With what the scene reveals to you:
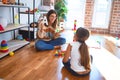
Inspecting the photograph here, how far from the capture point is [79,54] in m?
1.79

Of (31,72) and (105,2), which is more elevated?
(105,2)

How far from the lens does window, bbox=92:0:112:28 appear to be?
16.0 feet

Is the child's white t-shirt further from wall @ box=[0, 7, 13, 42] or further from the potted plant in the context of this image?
the potted plant

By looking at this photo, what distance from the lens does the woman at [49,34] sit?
9.21 ft

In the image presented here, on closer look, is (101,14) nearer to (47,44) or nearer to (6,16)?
(47,44)

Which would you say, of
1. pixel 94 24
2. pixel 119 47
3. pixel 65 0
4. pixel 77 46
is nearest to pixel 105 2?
pixel 94 24

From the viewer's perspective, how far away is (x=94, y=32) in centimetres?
505

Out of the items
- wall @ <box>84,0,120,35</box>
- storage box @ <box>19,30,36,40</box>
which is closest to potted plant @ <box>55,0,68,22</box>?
wall @ <box>84,0,120,35</box>

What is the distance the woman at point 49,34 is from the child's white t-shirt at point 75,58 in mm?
1064

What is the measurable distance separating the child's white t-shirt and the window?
11.4 ft

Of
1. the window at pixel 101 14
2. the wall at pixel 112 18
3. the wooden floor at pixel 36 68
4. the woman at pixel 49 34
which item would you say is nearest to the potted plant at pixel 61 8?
the wall at pixel 112 18

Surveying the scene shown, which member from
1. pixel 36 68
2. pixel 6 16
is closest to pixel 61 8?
pixel 6 16

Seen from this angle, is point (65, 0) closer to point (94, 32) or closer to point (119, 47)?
point (94, 32)

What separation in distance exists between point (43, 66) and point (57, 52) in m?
0.61
